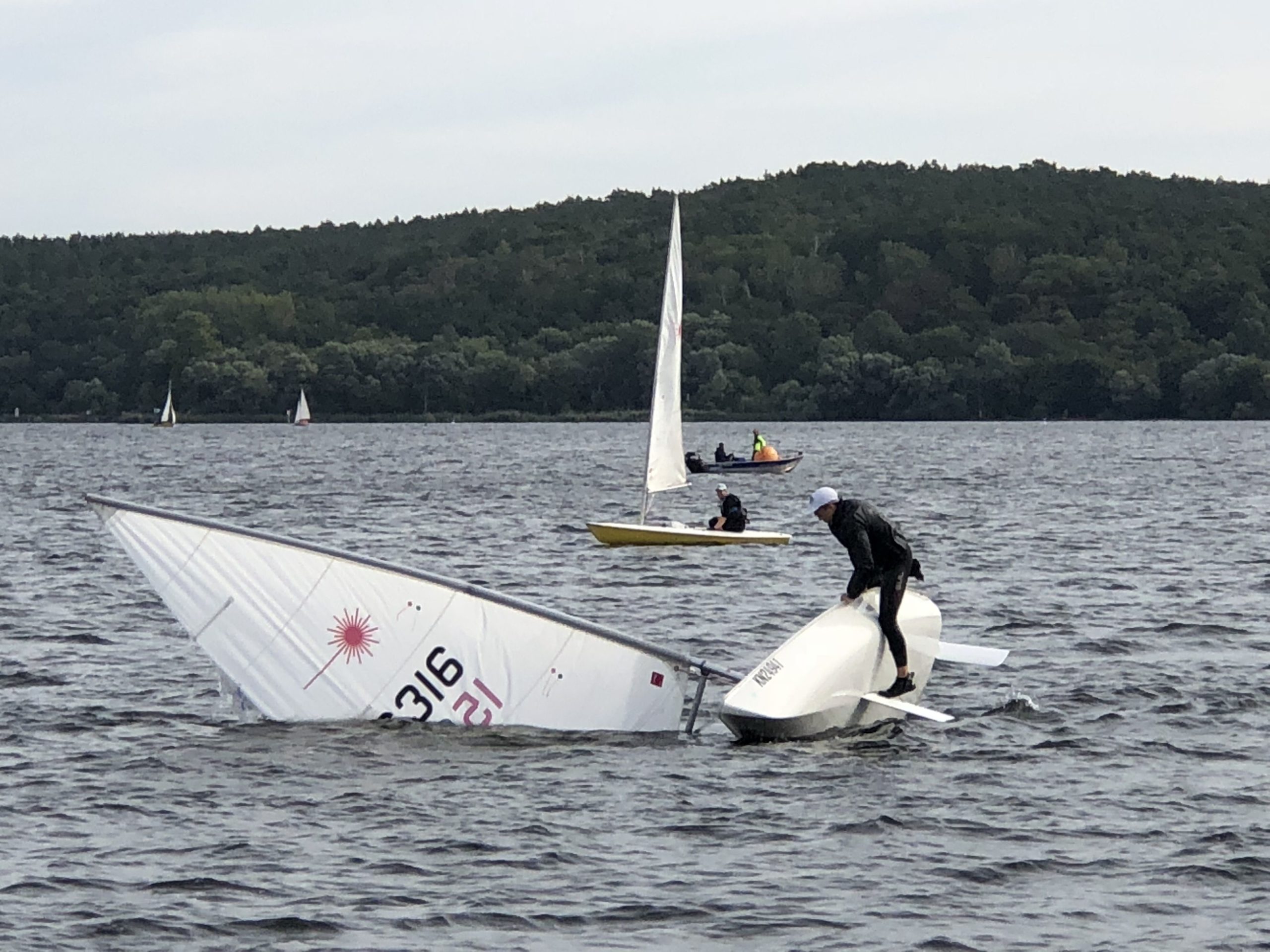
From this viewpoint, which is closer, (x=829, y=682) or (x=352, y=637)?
(x=352, y=637)

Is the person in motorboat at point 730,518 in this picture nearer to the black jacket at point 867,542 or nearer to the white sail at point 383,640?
the black jacket at point 867,542

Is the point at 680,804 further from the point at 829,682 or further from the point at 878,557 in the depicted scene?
the point at 878,557

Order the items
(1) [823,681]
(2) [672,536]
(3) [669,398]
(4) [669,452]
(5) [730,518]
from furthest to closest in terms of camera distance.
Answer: (3) [669,398] < (4) [669,452] < (5) [730,518] < (2) [672,536] < (1) [823,681]

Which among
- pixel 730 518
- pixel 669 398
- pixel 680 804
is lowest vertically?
pixel 680 804

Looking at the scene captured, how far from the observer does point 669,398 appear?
4669 cm

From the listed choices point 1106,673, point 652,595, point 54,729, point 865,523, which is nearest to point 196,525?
point 54,729

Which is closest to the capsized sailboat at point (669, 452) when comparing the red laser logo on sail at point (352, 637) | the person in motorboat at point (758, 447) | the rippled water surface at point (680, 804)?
the rippled water surface at point (680, 804)

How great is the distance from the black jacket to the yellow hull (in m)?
21.1

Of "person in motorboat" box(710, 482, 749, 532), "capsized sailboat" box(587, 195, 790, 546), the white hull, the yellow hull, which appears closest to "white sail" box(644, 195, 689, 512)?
"capsized sailboat" box(587, 195, 790, 546)

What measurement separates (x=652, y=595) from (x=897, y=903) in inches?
798

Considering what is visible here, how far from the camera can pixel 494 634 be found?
757 inches

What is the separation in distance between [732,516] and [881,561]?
868 inches

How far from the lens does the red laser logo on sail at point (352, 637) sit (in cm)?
1934

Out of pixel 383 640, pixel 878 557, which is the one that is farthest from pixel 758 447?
pixel 383 640
